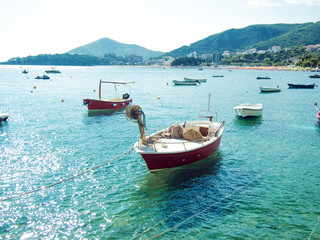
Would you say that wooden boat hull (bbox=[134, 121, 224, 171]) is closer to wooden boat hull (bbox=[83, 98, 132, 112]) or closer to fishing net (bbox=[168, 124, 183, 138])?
fishing net (bbox=[168, 124, 183, 138])

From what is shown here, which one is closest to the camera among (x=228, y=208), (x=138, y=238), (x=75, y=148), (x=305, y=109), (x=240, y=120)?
(x=138, y=238)

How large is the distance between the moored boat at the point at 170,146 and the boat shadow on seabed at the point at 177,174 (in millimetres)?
528

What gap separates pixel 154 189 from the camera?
14.4 m

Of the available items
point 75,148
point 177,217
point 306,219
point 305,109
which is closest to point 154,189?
point 177,217

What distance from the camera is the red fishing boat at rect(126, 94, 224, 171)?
1511cm

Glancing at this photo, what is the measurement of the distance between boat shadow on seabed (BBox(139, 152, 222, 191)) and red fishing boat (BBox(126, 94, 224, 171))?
0.51m

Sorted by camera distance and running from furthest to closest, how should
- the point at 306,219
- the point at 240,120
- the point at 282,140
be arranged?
the point at 240,120 < the point at 282,140 < the point at 306,219

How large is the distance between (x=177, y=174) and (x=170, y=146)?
191 cm

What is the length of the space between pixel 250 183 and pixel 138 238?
8216 mm

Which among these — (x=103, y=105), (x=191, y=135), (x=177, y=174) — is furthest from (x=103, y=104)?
(x=177, y=174)

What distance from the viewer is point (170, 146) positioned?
1625cm

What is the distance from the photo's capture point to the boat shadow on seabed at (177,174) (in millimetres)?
14875

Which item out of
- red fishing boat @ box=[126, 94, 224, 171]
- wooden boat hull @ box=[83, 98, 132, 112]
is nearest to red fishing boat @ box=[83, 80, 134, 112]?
wooden boat hull @ box=[83, 98, 132, 112]

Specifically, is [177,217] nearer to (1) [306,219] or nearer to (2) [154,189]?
(2) [154,189]
